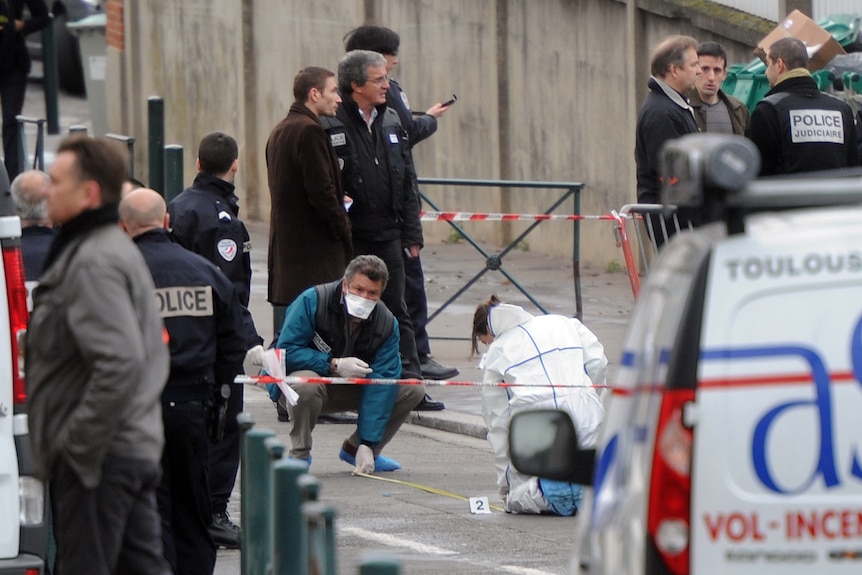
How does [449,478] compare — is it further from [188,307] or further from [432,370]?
[188,307]

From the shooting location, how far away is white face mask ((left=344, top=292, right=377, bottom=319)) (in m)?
9.40

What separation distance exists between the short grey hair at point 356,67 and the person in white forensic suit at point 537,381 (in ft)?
7.22

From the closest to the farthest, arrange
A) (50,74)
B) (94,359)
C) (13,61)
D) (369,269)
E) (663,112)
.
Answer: (94,359) < (369,269) < (663,112) < (13,61) < (50,74)

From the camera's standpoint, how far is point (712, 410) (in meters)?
3.51

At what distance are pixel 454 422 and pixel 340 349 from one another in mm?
1670

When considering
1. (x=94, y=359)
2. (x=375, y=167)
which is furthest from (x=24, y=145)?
(x=94, y=359)

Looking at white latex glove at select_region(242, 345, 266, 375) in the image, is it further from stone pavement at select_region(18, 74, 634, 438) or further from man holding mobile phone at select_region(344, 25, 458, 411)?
man holding mobile phone at select_region(344, 25, 458, 411)

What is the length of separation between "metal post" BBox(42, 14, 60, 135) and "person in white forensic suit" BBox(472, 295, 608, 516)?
35.4 ft

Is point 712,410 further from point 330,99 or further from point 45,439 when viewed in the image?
point 330,99

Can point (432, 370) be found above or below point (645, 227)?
below

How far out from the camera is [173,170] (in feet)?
44.2

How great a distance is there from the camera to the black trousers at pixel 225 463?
8125mm

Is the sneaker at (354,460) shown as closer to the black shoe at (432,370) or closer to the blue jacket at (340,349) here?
the blue jacket at (340,349)

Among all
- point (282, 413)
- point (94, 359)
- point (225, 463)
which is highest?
point (94, 359)
